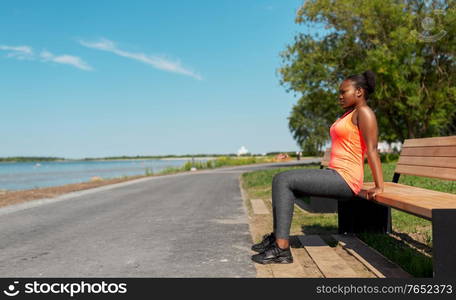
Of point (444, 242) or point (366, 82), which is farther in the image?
point (366, 82)

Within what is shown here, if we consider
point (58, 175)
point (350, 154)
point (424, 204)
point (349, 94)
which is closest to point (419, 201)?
point (424, 204)

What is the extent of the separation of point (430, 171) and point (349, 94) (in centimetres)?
129

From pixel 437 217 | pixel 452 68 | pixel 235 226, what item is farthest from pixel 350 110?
pixel 452 68

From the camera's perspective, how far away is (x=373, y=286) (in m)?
3.08

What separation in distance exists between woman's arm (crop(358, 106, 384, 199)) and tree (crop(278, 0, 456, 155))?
61.5 ft

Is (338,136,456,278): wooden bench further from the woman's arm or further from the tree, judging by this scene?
the tree

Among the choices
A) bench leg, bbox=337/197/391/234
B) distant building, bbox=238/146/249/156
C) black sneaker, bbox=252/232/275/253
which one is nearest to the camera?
black sneaker, bbox=252/232/275/253

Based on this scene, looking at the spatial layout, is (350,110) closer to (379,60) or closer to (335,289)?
(335,289)

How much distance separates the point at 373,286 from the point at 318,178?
43.8 inches

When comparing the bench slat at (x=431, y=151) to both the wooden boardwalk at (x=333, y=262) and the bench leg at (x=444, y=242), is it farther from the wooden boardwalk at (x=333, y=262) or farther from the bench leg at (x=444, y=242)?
the bench leg at (x=444, y=242)

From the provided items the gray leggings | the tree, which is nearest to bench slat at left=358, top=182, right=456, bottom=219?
the gray leggings

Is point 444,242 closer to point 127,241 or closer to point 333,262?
point 333,262

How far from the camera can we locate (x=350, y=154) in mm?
3967

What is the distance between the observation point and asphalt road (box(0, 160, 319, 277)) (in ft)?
13.1
